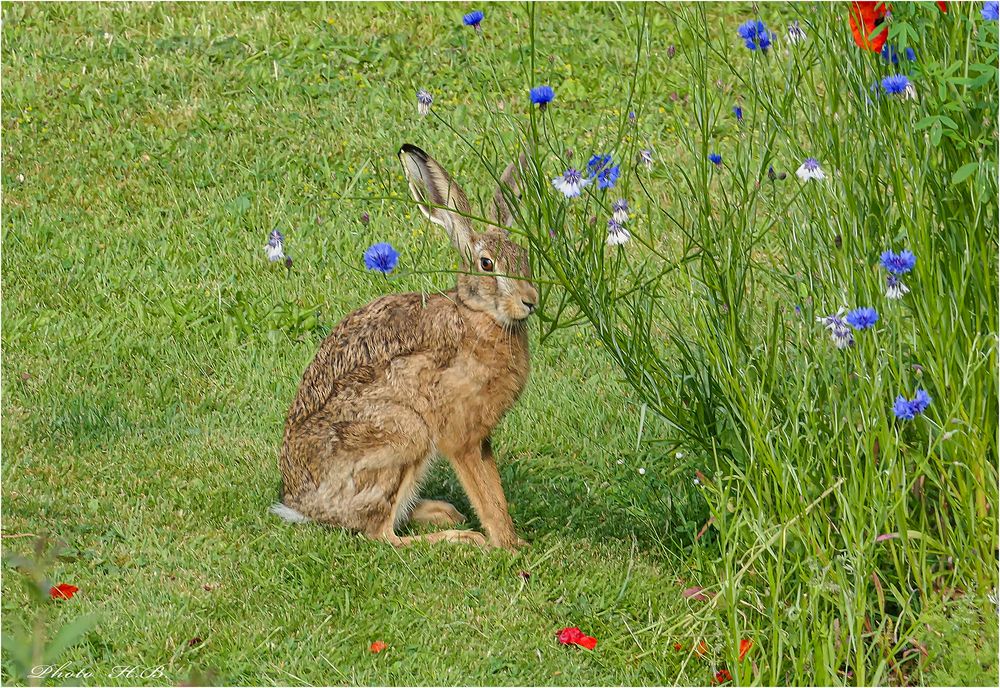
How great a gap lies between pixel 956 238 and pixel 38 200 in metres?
6.01

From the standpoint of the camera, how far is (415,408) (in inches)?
212

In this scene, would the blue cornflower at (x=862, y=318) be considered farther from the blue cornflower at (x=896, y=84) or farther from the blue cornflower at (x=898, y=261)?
the blue cornflower at (x=896, y=84)

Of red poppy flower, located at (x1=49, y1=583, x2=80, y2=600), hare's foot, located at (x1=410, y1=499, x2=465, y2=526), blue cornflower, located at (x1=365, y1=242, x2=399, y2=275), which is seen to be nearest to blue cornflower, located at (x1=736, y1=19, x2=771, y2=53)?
blue cornflower, located at (x1=365, y1=242, x2=399, y2=275)

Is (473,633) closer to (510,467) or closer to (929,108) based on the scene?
(510,467)

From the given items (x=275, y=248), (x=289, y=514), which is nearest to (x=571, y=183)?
(x=275, y=248)

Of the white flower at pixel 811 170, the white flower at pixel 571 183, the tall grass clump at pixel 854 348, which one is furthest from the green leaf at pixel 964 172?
the white flower at pixel 571 183

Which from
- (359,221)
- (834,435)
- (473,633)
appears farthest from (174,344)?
(834,435)

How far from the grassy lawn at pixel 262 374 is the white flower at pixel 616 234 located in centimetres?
52

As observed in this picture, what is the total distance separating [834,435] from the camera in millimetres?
4371

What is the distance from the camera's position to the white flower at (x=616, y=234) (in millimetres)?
4523

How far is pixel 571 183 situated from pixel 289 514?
6.62ft

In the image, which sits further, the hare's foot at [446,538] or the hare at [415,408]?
the hare's foot at [446,538]

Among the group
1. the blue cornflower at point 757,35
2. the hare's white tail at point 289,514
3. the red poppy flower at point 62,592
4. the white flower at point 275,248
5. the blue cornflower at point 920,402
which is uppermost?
the blue cornflower at point 757,35

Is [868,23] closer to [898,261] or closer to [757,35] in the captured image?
[757,35]
